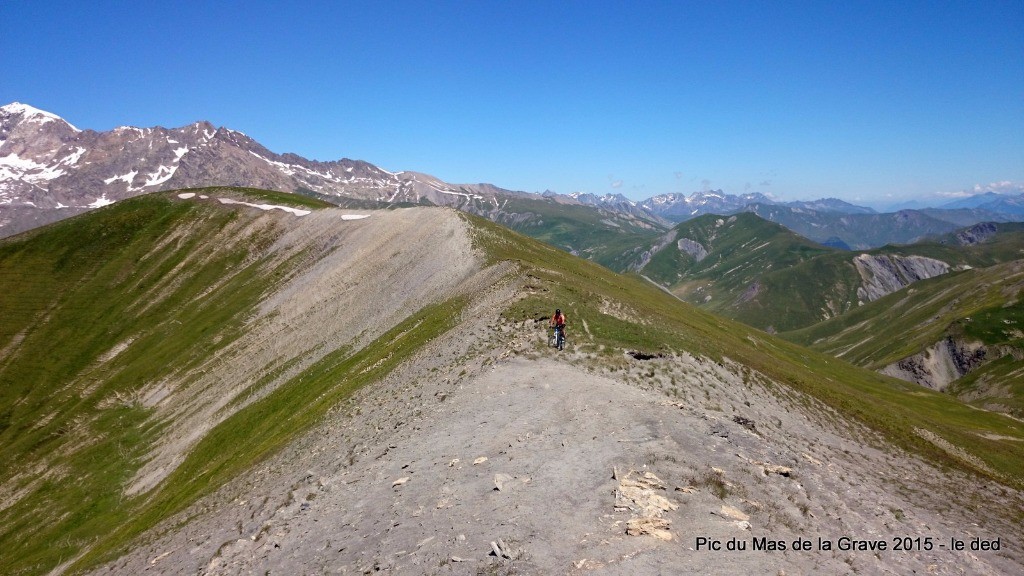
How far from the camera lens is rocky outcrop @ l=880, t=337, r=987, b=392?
5305 inches

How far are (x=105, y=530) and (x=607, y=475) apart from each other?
54.4 meters

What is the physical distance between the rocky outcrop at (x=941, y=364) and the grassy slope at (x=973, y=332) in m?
2.03

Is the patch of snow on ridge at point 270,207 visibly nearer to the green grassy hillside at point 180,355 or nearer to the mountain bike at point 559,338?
the green grassy hillside at point 180,355

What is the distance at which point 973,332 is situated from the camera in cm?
13975

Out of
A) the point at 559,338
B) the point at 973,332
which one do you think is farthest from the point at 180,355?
the point at 973,332

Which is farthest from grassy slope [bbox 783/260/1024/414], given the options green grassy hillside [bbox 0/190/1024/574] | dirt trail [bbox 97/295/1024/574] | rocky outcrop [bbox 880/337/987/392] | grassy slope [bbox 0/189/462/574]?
grassy slope [bbox 0/189/462/574]

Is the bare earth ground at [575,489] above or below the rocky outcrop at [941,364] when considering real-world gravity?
above

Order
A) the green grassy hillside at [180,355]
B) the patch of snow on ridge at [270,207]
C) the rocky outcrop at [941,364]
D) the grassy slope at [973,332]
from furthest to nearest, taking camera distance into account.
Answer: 1. the rocky outcrop at [941,364]
2. the patch of snow on ridge at [270,207]
3. the grassy slope at [973,332]
4. the green grassy hillside at [180,355]

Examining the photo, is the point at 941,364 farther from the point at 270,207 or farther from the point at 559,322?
the point at 270,207

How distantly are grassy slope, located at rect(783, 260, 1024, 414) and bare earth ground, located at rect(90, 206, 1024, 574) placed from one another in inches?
4350

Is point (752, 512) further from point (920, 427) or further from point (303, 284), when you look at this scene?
point (303, 284)

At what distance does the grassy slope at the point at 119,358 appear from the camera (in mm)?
48094

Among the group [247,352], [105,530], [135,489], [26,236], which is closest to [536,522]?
[105,530]

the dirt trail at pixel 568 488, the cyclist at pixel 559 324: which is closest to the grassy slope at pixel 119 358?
the dirt trail at pixel 568 488
